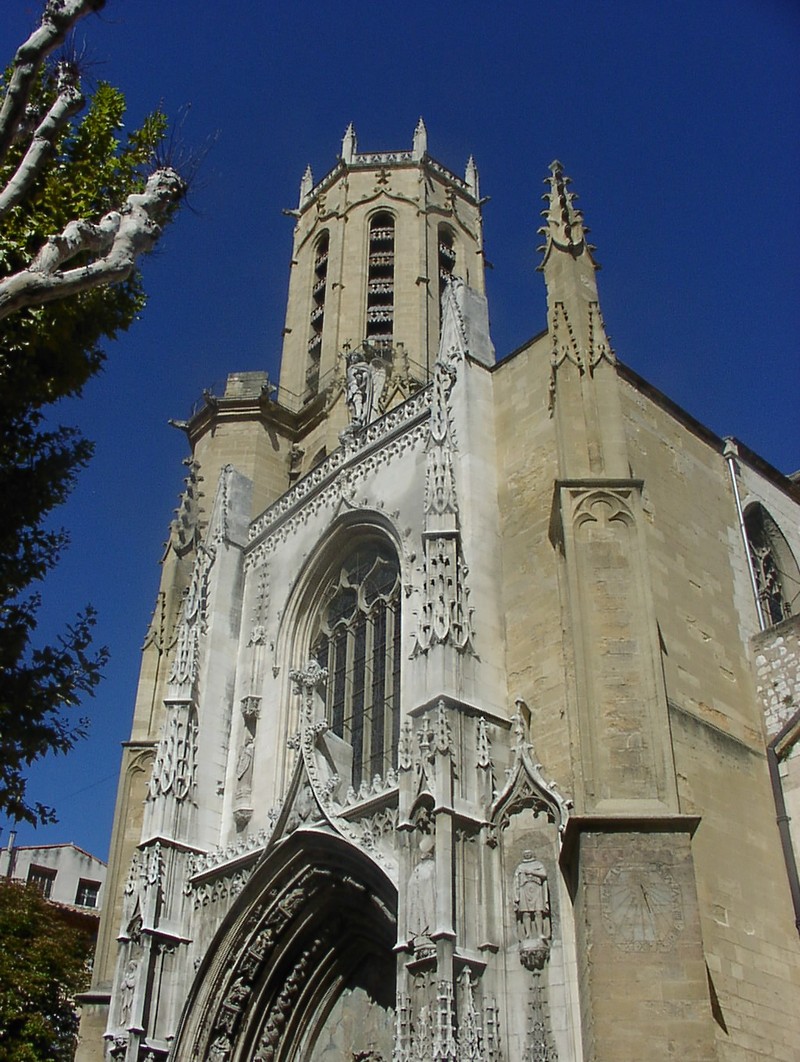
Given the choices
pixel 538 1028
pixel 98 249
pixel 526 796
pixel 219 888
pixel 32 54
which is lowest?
pixel 538 1028

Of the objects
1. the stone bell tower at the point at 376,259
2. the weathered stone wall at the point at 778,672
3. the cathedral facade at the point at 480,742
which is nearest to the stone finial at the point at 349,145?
the stone bell tower at the point at 376,259

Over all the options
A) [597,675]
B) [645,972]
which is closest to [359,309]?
[597,675]

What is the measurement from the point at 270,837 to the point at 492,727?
3.72 meters

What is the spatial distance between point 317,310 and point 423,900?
765 inches

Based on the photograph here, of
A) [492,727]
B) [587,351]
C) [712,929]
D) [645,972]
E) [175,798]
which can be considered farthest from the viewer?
[175,798]

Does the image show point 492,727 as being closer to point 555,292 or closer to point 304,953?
point 304,953

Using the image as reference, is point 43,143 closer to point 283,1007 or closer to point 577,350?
point 577,350

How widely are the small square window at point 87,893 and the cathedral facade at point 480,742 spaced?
2123cm

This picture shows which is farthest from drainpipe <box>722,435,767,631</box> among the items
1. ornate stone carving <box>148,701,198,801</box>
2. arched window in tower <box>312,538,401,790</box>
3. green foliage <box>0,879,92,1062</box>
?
green foliage <box>0,879,92,1062</box>

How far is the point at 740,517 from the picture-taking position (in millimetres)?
17281

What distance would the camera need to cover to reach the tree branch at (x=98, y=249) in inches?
276

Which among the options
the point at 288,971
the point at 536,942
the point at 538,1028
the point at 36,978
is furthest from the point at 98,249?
the point at 36,978

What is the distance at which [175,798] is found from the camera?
56.3ft

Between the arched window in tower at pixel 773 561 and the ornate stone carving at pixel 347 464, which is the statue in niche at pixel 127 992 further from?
the arched window in tower at pixel 773 561
